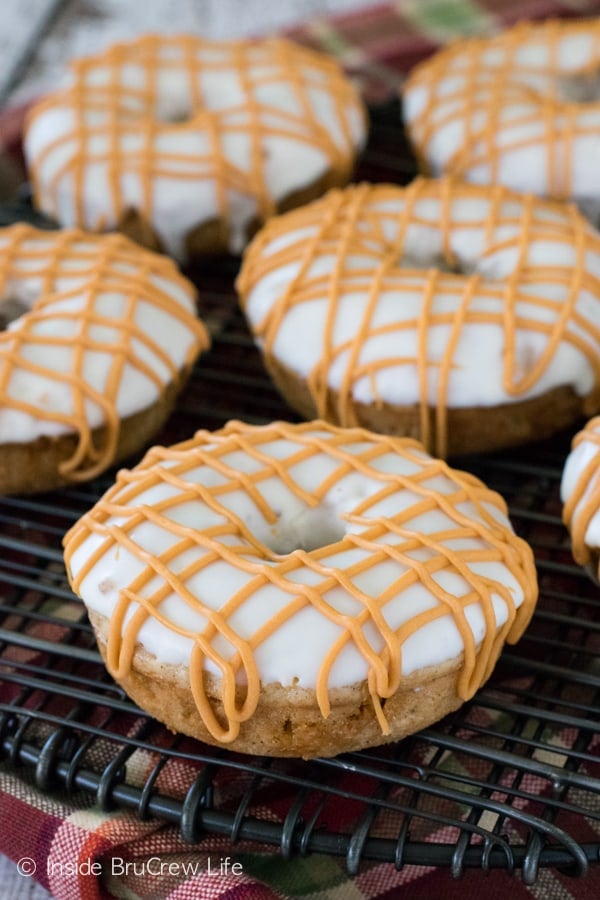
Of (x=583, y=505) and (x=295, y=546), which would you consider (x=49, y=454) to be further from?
(x=583, y=505)

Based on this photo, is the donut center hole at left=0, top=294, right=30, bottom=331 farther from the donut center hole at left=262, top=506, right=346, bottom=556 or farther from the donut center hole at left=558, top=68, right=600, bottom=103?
the donut center hole at left=558, top=68, right=600, bottom=103

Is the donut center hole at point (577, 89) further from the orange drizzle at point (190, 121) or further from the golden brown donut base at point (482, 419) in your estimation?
the golden brown donut base at point (482, 419)

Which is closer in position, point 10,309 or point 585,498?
point 585,498

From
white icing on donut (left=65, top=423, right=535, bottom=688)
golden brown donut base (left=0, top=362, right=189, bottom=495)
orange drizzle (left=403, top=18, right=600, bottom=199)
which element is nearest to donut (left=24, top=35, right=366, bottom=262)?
orange drizzle (left=403, top=18, right=600, bottom=199)

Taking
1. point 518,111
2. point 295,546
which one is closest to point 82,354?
point 295,546

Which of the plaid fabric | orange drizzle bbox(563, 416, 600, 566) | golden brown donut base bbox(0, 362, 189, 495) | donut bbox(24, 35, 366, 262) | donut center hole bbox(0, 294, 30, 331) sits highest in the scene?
donut bbox(24, 35, 366, 262)
